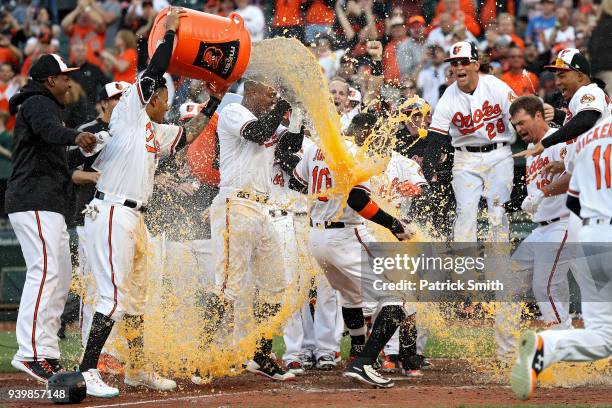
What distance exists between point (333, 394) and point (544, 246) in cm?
238

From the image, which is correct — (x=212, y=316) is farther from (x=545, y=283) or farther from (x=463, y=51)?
(x=463, y=51)

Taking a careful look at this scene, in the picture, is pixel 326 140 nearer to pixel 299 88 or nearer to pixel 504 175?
pixel 299 88

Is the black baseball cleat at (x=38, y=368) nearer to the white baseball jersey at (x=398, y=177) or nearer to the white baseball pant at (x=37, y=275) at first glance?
the white baseball pant at (x=37, y=275)

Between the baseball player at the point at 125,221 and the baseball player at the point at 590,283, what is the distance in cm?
307

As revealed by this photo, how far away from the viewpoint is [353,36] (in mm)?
12758

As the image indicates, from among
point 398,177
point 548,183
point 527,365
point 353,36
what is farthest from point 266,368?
point 353,36

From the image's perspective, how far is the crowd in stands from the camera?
509 inches

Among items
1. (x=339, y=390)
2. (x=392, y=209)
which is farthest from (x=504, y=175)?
(x=339, y=390)

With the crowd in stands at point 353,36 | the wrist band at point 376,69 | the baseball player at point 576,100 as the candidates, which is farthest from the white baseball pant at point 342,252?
the wrist band at point 376,69

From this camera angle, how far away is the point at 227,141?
8.63 metres

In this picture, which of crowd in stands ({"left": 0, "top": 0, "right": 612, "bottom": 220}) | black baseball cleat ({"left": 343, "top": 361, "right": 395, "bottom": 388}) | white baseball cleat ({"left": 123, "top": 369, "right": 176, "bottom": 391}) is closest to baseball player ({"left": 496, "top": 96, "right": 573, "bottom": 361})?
black baseball cleat ({"left": 343, "top": 361, "right": 395, "bottom": 388})

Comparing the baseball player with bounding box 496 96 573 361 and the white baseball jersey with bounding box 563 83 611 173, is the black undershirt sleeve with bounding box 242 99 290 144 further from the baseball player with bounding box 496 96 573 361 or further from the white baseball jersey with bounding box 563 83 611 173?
the white baseball jersey with bounding box 563 83 611 173

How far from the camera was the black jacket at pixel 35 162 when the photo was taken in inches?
302

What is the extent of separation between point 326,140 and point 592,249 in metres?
2.56
